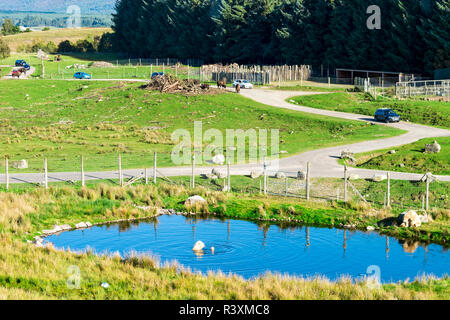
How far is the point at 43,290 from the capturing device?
25484 mm

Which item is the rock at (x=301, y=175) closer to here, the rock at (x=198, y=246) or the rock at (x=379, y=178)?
the rock at (x=379, y=178)

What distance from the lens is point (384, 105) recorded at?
80.1 metres

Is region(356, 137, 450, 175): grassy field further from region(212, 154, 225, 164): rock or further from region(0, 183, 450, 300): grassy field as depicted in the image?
region(0, 183, 450, 300): grassy field

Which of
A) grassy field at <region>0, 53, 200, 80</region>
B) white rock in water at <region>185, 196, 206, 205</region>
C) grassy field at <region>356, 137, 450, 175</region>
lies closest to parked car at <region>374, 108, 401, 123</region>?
grassy field at <region>356, 137, 450, 175</region>

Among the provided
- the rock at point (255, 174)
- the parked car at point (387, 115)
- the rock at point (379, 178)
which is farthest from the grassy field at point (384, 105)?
the rock at point (255, 174)

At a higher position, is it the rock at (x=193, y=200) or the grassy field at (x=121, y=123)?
the grassy field at (x=121, y=123)

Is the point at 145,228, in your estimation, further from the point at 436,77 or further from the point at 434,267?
the point at 436,77

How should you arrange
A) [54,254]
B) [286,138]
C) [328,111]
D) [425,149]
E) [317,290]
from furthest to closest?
1. [328,111]
2. [286,138]
3. [425,149]
4. [54,254]
5. [317,290]

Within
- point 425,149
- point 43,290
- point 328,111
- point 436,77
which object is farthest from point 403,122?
point 43,290

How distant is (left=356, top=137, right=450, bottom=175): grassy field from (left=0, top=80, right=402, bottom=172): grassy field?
6964mm

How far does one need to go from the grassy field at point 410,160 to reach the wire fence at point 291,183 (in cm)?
384

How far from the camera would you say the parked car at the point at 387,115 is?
72.4 m

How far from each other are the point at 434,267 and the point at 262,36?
115 m

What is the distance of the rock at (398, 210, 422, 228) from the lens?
36.3m
